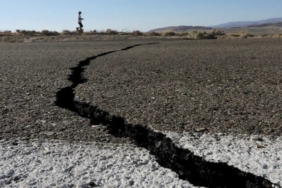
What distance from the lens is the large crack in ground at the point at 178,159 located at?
5.40 feet

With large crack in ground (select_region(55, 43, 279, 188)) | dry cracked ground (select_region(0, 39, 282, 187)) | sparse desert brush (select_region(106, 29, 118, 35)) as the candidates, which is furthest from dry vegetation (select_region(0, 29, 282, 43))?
large crack in ground (select_region(55, 43, 279, 188))

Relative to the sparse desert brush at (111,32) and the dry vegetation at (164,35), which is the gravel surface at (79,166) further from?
the sparse desert brush at (111,32)

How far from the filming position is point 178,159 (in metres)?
1.88

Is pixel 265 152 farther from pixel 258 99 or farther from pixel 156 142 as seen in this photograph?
pixel 258 99

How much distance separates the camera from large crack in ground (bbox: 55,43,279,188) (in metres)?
1.65

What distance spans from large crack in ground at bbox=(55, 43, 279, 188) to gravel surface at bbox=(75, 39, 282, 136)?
0.11 meters

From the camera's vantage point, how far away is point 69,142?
2.10 m

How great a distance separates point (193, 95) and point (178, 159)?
1430 mm

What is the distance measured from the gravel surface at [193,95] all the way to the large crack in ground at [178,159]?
0.36ft

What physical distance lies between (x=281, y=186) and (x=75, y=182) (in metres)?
0.85

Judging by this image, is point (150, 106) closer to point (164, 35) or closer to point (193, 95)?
point (193, 95)

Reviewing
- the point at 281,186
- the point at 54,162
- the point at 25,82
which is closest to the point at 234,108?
the point at 281,186

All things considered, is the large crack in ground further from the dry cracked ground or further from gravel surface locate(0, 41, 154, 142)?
gravel surface locate(0, 41, 154, 142)

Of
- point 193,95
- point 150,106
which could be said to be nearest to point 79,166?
point 150,106
